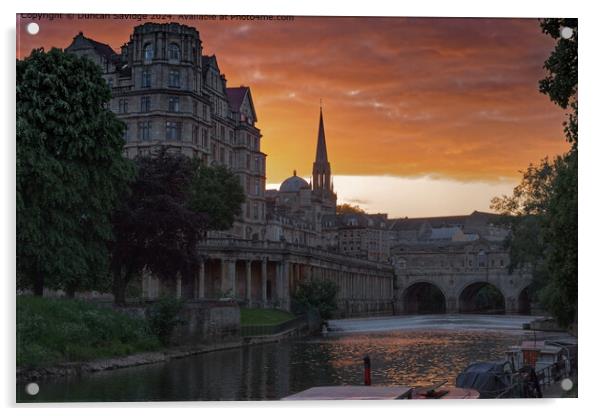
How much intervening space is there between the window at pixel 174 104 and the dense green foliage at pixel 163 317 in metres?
12.7

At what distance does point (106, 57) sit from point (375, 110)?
31.8 ft

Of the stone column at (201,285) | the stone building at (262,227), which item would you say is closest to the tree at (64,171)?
the stone building at (262,227)

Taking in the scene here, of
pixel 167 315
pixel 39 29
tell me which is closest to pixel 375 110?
pixel 39 29

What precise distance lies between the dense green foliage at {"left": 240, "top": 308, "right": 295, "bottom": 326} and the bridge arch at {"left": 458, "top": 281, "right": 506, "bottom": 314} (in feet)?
92.0

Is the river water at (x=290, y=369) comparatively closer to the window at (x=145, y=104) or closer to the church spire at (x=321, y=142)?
the church spire at (x=321, y=142)

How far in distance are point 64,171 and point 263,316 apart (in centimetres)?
2261

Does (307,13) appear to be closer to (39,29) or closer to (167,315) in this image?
(39,29)

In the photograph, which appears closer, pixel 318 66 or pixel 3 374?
pixel 3 374

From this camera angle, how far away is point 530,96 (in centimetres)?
2319

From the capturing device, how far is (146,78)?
3856cm

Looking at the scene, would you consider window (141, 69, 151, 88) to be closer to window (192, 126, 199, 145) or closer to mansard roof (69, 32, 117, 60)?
mansard roof (69, 32, 117, 60)

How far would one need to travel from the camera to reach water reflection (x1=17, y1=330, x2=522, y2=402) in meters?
25.1

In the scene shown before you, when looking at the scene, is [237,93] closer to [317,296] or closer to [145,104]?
[145,104]

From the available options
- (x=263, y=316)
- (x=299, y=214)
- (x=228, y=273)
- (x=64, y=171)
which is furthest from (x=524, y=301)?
(x=64, y=171)
